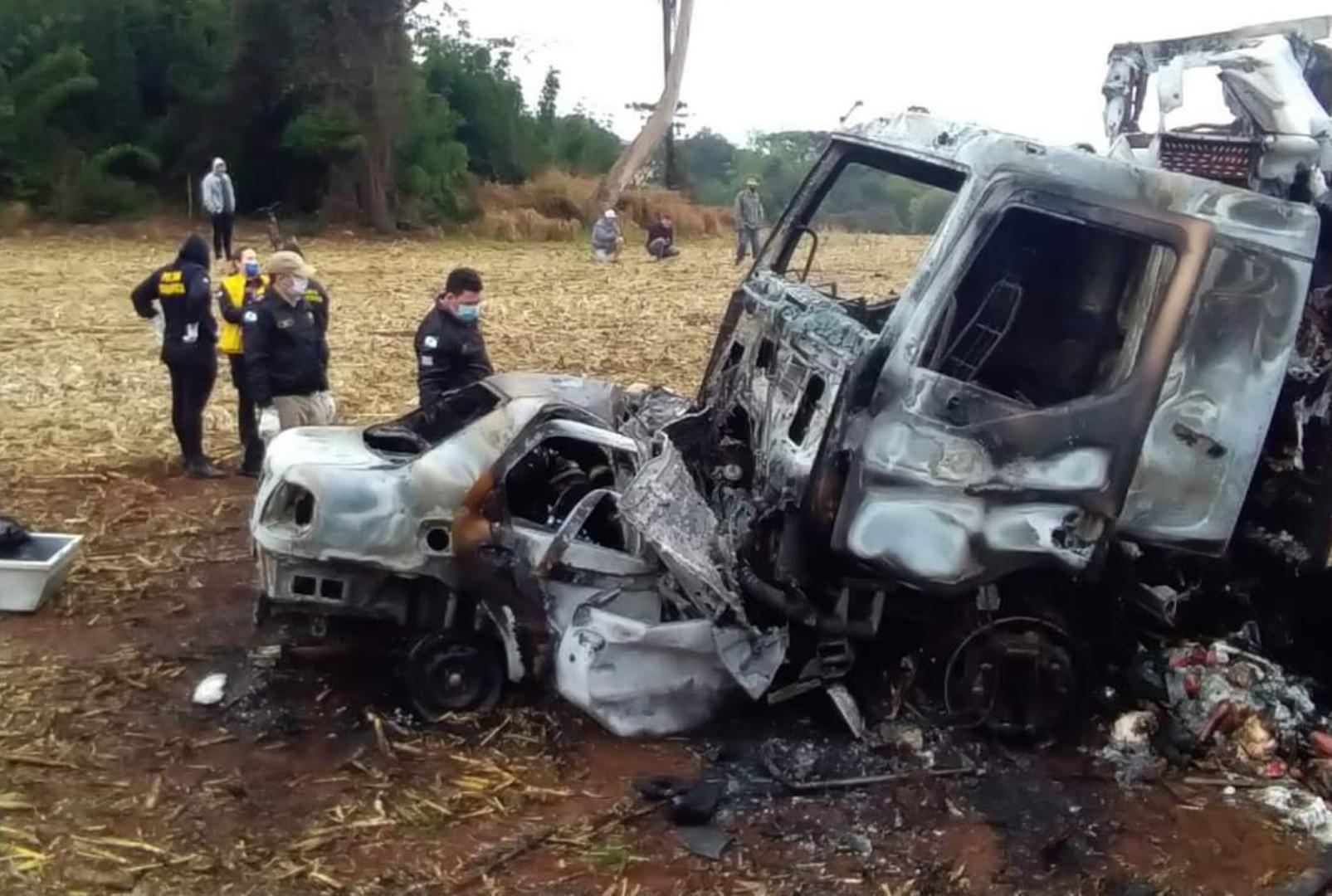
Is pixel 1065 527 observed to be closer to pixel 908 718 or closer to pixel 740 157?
pixel 908 718

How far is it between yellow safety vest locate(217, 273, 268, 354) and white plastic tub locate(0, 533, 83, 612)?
2520 mm

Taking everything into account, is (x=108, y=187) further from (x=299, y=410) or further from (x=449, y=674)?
(x=449, y=674)

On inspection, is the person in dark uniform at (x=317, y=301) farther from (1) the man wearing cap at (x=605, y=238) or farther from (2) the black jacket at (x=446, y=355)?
(1) the man wearing cap at (x=605, y=238)

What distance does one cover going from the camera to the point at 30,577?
668cm

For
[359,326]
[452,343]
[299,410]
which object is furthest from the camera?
[359,326]

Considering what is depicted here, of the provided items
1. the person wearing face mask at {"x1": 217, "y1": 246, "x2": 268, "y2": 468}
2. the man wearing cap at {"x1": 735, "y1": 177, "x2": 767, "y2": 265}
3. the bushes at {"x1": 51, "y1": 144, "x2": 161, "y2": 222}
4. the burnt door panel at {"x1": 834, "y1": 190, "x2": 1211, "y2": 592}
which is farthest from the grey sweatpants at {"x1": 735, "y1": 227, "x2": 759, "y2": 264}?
the burnt door panel at {"x1": 834, "y1": 190, "x2": 1211, "y2": 592}

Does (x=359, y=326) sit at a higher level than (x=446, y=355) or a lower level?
lower

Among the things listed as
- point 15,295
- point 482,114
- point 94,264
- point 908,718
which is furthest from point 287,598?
point 482,114

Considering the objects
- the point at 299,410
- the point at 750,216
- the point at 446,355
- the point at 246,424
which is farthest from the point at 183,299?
the point at 750,216

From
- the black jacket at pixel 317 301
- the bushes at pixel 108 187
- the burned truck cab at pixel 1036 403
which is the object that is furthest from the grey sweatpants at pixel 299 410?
the bushes at pixel 108 187

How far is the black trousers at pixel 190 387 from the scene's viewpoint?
9.10m

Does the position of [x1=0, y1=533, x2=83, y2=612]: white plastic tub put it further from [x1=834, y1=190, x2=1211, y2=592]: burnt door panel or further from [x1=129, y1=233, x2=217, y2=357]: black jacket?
[x1=834, y1=190, x2=1211, y2=592]: burnt door panel

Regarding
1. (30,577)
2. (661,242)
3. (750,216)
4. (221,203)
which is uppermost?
(750,216)

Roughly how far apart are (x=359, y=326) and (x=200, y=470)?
6.04 meters
